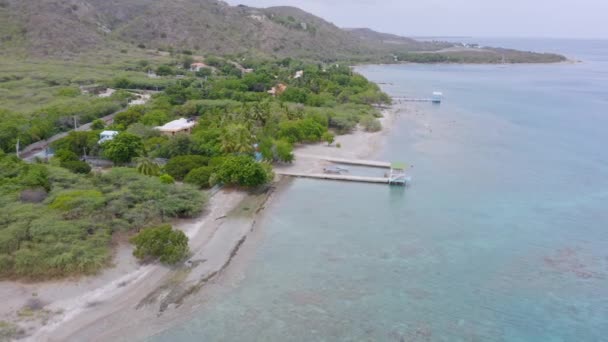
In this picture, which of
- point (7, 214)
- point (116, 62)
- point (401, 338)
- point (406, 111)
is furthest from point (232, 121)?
point (116, 62)

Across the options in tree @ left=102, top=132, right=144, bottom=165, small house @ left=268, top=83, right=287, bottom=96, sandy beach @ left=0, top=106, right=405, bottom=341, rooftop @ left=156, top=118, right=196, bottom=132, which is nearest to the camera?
sandy beach @ left=0, top=106, right=405, bottom=341

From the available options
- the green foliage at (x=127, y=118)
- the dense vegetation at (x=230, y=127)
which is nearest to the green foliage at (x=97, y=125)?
the dense vegetation at (x=230, y=127)

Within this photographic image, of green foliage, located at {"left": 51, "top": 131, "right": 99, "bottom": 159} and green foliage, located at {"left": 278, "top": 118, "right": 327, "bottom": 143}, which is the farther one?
green foliage, located at {"left": 278, "top": 118, "right": 327, "bottom": 143}

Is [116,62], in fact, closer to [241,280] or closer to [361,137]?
[361,137]

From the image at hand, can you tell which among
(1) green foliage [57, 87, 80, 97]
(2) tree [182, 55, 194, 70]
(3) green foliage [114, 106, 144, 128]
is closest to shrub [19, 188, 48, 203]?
(3) green foliage [114, 106, 144, 128]

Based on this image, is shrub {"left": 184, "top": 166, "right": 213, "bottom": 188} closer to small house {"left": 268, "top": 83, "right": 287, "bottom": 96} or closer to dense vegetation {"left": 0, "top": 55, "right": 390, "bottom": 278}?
dense vegetation {"left": 0, "top": 55, "right": 390, "bottom": 278}

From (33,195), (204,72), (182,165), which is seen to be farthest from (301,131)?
(204,72)
